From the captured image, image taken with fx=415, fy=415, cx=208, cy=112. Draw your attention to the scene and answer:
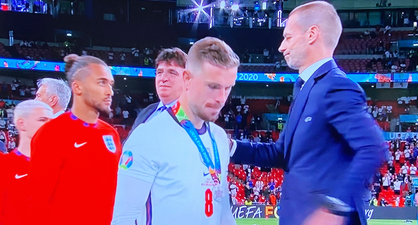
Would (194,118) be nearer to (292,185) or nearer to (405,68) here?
(292,185)

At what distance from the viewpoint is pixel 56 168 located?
8.09 feet

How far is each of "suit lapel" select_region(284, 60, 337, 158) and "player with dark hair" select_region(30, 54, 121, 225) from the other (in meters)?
1.13

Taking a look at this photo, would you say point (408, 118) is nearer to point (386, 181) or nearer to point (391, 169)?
A: point (391, 169)

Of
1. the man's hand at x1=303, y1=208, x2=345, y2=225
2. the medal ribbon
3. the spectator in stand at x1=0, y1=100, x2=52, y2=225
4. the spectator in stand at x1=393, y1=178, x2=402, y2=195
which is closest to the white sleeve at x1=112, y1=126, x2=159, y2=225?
the medal ribbon

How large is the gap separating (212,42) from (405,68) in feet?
80.9

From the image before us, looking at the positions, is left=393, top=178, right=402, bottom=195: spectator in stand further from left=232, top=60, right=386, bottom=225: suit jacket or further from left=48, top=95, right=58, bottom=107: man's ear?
left=232, top=60, right=386, bottom=225: suit jacket

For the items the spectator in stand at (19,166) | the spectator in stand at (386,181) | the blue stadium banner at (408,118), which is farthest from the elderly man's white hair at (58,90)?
the blue stadium banner at (408,118)

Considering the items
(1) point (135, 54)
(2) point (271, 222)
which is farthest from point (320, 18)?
(1) point (135, 54)

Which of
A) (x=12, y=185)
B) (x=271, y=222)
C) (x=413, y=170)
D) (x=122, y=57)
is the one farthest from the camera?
(x=122, y=57)

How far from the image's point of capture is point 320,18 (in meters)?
2.19

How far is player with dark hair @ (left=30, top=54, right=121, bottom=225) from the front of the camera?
246cm

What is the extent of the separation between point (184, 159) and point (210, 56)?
1.49 ft

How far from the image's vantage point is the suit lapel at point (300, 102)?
2.16 meters

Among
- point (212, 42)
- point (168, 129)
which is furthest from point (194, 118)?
point (212, 42)
